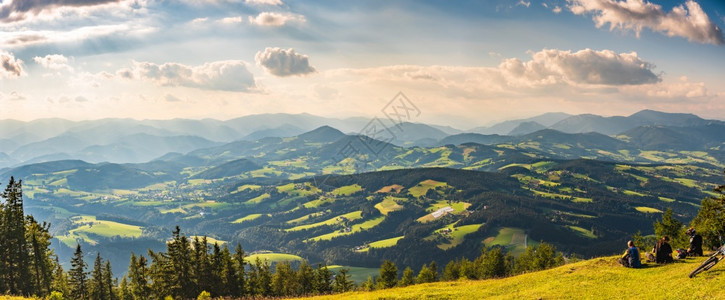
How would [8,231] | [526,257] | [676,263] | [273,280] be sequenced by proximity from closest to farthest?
[676,263]
[8,231]
[273,280]
[526,257]

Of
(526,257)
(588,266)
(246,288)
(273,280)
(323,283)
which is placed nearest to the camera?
(588,266)

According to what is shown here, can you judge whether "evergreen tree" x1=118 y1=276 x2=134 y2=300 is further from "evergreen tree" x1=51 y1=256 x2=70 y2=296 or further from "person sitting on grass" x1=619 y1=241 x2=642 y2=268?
"person sitting on grass" x1=619 y1=241 x2=642 y2=268

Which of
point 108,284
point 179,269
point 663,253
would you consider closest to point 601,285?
point 663,253

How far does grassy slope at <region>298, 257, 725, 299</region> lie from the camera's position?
26125 millimetres

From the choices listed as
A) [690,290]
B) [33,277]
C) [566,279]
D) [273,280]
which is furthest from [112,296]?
[690,290]

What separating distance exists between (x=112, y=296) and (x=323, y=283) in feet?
154

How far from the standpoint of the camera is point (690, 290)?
25.5 metres

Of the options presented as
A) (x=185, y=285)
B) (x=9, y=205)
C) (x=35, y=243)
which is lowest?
(x=185, y=285)

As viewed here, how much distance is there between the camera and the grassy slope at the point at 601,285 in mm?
26125

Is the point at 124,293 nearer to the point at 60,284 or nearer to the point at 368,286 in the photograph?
the point at 60,284

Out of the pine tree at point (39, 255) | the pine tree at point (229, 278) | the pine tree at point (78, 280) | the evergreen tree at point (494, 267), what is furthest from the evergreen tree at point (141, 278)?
the evergreen tree at point (494, 267)

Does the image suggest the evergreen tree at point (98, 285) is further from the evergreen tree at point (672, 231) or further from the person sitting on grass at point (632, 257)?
the evergreen tree at point (672, 231)

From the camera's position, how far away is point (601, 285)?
30.8 metres

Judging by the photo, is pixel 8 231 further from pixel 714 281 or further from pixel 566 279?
pixel 714 281
